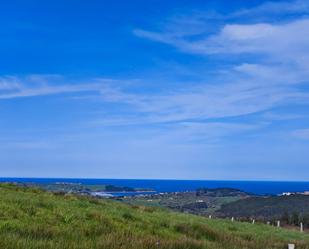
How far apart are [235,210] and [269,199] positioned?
6.96 m

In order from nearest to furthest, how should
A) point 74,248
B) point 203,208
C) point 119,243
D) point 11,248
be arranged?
point 11,248 < point 74,248 < point 119,243 < point 203,208

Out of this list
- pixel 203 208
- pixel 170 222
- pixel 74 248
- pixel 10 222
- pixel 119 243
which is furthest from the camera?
pixel 203 208

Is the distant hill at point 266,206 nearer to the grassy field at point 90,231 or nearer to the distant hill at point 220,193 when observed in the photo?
the distant hill at point 220,193

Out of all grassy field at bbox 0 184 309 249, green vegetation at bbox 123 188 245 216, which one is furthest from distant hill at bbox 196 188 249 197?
grassy field at bbox 0 184 309 249

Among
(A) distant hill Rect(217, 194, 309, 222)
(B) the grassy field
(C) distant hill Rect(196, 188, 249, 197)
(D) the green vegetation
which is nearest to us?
(B) the grassy field

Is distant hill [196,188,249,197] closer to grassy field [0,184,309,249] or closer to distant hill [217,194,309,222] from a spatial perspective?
distant hill [217,194,309,222]

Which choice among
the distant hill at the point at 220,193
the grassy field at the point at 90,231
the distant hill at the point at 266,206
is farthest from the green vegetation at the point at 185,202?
the grassy field at the point at 90,231

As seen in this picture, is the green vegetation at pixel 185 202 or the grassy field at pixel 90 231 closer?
the grassy field at pixel 90 231

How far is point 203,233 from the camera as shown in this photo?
2319 cm

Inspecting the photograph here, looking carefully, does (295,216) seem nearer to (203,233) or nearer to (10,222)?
(203,233)

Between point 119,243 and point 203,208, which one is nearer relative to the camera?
point 119,243

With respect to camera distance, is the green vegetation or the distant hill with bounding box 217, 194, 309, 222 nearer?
the distant hill with bounding box 217, 194, 309, 222

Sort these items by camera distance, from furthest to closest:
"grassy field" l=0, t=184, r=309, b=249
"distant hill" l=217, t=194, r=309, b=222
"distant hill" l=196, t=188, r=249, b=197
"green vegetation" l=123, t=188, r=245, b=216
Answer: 1. "distant hill" l=196, t=188, r=249, b=197
2. "green vegetation" l=123, t=188, r=245, b=216
3. "distant hill" l=217, t=194, r=309, b=222
4. "grassy field" l=0, t=184, r=309, b=249

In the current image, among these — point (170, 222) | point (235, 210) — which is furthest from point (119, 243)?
point (235, 210)
